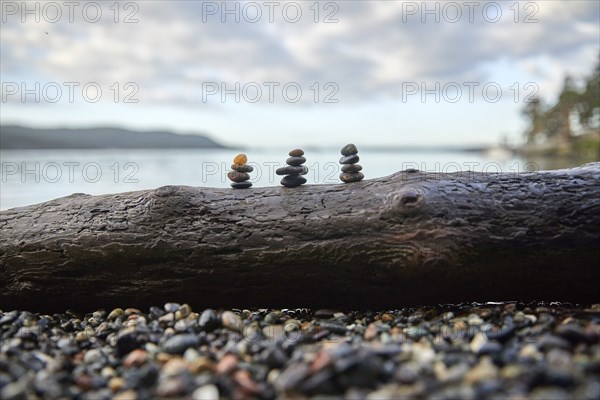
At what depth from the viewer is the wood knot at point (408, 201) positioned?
272cm

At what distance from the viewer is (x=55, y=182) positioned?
6.76m

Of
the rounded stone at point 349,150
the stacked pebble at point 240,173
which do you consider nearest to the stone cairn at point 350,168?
the rounded stone at point 349,150

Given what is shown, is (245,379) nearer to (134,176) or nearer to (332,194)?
(332,194)

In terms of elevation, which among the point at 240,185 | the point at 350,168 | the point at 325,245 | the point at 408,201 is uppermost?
the point at 350,168

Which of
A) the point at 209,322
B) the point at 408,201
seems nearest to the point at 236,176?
the point at 209,322

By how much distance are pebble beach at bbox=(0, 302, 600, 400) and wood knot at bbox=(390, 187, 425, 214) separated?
2.17 ft

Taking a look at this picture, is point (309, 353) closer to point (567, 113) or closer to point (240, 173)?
point (240, 173)

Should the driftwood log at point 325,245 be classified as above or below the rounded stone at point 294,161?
below

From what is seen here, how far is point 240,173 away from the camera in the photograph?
3.38 metres

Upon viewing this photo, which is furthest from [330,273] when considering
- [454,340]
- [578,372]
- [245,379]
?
[578,372]

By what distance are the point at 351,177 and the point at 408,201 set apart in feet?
1.93

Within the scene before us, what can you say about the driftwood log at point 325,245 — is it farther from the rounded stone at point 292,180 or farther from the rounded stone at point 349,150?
the rounded stone at point 349,150

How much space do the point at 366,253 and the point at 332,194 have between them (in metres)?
0.50

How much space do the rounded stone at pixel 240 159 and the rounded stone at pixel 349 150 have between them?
2.43 ft
